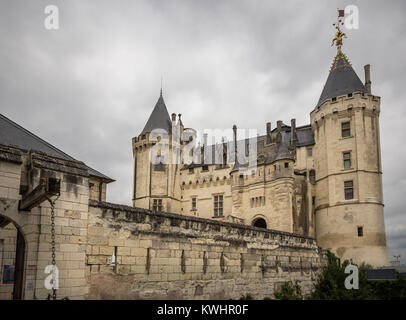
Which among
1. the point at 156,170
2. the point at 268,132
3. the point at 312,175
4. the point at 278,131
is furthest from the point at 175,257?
the point at 268,132

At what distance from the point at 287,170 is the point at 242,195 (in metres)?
5.07

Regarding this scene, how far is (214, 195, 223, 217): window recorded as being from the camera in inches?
1492

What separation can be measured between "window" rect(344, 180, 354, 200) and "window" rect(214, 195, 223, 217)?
11.6m

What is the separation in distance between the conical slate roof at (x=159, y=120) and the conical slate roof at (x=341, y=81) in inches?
594

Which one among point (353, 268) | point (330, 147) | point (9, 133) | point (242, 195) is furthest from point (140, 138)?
point (9, 133)

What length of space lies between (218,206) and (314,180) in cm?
924

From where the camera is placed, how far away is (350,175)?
31609 mm

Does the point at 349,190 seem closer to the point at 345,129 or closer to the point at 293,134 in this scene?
the point at 345,129

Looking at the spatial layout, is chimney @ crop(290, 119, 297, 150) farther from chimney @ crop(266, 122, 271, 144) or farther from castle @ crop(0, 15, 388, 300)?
chimney @ crop(266, 122, 271, 144)

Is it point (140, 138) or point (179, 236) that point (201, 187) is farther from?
point (179, 236)

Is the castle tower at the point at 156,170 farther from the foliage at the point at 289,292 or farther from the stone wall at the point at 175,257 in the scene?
the stone wall at the point at 175,257

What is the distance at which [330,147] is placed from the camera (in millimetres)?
32938

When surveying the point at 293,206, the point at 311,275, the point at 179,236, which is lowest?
the point at 311,275

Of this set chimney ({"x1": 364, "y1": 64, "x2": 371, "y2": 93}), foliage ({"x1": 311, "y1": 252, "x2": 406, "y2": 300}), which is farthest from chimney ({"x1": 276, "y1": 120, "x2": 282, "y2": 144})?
foliage ({"x1": 311, "y1": 252, "x2": 406, "y2": 300})
